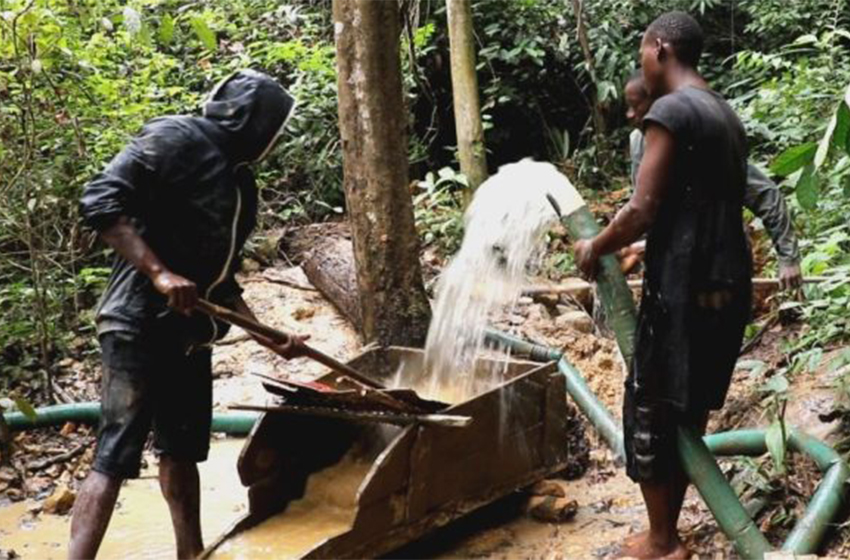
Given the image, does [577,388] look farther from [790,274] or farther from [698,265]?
[698,265]

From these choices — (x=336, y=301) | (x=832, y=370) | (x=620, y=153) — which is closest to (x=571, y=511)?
(x=832, y=370)

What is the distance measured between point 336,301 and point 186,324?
319 cm

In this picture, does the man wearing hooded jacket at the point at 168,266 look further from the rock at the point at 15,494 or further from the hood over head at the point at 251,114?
the rock at the point at 15,494

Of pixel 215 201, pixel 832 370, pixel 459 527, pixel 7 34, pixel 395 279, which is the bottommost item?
pixel 459 527

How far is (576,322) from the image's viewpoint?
20.7ft

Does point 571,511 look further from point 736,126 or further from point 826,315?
point 736,126

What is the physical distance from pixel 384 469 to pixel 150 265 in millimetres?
1239

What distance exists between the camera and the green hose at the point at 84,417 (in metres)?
5.58

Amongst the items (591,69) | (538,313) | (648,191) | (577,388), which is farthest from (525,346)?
(591,69)

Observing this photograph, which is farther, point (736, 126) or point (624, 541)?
point (624, 541)

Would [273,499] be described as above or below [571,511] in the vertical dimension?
above

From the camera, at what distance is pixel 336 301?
22.9 ft

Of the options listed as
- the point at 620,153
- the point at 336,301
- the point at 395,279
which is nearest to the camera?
the point at 395,279

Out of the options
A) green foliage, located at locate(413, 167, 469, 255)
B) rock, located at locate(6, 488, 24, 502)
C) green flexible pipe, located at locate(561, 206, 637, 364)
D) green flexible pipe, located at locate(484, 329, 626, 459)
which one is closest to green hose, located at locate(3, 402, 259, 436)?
rock, located at locate(6, 488, 24, 502)
